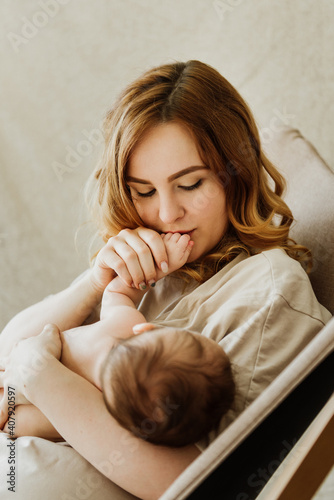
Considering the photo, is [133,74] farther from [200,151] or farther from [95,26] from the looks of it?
[200,151]

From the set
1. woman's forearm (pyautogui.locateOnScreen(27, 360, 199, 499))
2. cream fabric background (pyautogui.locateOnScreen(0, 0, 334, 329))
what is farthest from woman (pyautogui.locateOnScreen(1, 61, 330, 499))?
cream fabric background (pyautogui.locateOnScreen(0, 0, 334, 329))

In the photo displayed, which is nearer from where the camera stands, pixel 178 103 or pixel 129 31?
pixel 178 103

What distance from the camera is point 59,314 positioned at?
1204 mm

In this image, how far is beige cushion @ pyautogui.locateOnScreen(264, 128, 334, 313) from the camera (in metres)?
1.10

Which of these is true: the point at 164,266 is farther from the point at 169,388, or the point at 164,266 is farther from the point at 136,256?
the point at 169,388

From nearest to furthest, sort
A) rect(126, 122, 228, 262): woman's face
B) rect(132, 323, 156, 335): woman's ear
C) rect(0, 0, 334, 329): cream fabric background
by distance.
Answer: rect(132, 323, 156, 335): woman's ear
rect(126, 122, 228, 262): woman's face
rect(0, 0, 334, 329): cream fabric background

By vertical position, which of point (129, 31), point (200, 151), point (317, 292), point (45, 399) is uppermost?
point (129, 31)

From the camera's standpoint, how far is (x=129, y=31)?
1.90 meters

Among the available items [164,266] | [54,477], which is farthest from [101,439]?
[164,266]

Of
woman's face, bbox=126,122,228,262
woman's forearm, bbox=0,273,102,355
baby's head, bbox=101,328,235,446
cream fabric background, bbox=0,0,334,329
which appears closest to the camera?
baby's head, bbox=101,328,235,446

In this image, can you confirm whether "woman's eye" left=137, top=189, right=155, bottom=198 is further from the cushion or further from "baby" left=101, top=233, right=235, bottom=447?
the cushion

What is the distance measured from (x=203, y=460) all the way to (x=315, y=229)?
26.0 inches

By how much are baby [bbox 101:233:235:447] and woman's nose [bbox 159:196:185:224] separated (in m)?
0.29

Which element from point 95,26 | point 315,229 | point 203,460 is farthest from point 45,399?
point 95,26
